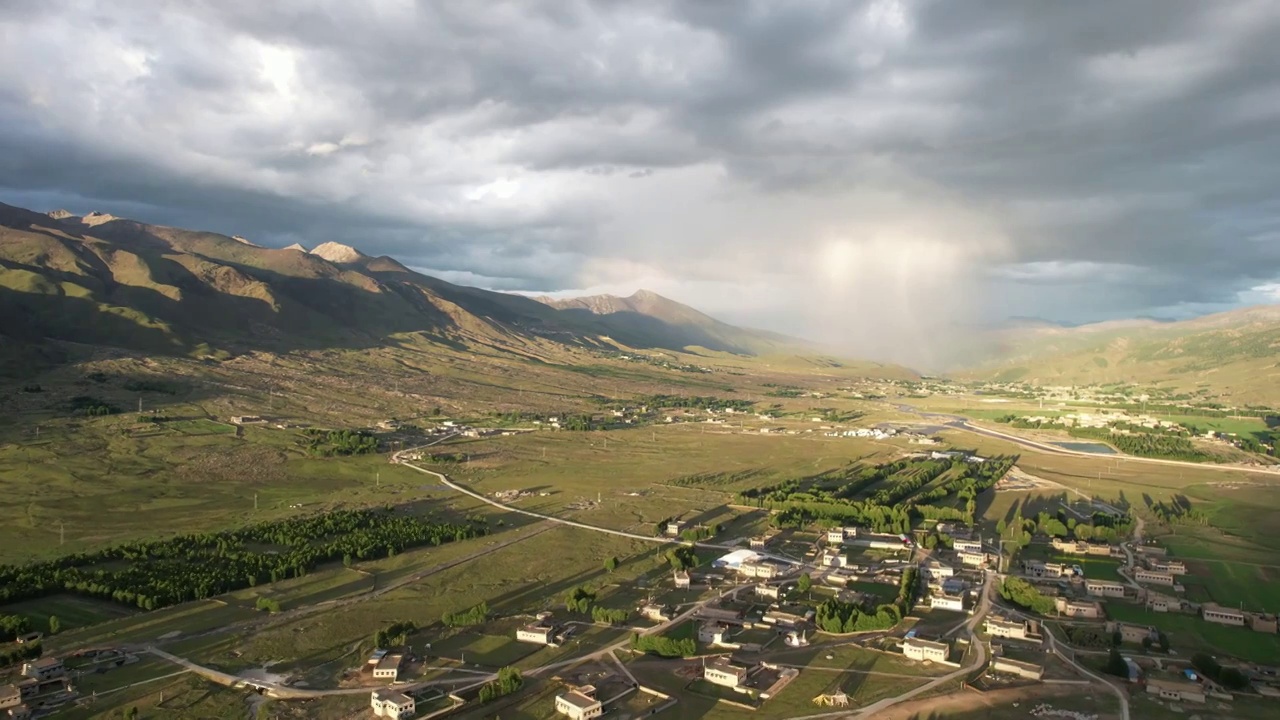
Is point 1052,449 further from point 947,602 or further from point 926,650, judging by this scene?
point 926,650

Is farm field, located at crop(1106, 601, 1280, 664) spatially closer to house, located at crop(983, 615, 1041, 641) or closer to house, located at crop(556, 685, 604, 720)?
house, located at crop(983, 615, 1041, 641)

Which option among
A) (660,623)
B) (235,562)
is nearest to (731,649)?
(660,623)

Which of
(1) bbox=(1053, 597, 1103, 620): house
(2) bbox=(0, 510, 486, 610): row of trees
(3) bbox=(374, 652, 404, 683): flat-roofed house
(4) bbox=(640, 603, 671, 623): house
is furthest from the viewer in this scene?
(2) bbox=(0, 510, 486, 610): row of trees

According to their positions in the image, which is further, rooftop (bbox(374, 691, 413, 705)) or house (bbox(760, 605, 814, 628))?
house (bbox(760, 605, 814, 628))

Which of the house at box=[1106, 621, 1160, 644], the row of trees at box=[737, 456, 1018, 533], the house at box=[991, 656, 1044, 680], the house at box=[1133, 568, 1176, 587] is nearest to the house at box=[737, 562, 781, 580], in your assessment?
the row of trees at box=[737, 456, 1018, 533]

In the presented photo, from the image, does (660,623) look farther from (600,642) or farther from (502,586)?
(502,586)

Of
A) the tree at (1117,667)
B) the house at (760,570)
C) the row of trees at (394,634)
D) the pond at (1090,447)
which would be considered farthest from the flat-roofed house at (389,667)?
the pond at (1090,447)

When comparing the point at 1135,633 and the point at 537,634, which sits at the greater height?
the point at 1135,633

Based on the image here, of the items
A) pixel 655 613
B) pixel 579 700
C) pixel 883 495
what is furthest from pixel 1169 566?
pixel 579 700
